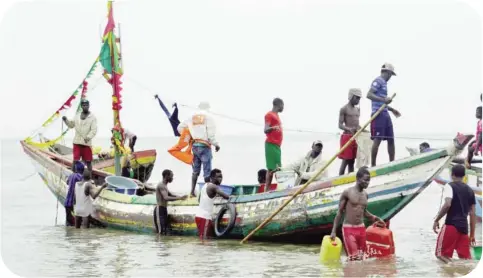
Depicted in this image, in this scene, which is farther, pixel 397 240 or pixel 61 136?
pixel 61 136

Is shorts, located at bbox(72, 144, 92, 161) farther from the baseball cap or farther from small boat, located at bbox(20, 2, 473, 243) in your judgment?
the baseball cap

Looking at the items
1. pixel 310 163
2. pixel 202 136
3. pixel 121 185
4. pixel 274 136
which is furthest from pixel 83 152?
pixel 310 163

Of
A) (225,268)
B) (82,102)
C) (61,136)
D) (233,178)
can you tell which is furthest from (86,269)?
(233,178)

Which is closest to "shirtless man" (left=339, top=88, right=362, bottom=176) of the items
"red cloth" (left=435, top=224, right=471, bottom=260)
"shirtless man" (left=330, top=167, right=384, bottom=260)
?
"shirtless man" (left=330, top=167, right=384, bottom=260)

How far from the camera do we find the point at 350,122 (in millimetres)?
15062

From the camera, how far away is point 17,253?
16.5m

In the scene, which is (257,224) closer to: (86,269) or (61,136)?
(86,269)

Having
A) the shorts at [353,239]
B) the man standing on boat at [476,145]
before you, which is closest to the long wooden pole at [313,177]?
the shorts at [353,239]

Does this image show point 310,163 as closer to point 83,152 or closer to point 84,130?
point 84,130

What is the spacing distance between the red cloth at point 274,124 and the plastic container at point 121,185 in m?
4.02

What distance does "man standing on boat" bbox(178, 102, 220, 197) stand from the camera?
16328 millimetres

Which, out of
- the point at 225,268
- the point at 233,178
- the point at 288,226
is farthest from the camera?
the point at 233,178

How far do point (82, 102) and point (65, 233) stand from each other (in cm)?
249

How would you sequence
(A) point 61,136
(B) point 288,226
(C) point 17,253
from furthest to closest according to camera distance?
(A) point 61,136 < (C) point 17,253 < (B) point 288,226
